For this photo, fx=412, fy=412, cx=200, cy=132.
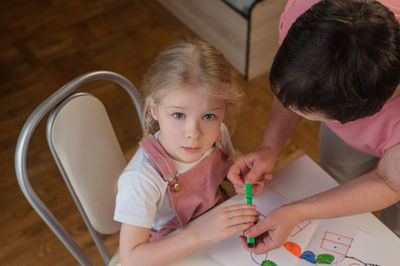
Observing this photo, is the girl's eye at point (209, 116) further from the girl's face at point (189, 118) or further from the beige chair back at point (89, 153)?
the beige chair back at point (89, 153)

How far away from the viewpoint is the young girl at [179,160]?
0.84 m

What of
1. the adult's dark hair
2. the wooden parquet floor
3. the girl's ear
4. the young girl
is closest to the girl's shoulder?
the young girl

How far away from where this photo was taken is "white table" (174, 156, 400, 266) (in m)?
0.87

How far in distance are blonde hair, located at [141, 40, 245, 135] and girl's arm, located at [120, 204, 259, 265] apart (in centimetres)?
25

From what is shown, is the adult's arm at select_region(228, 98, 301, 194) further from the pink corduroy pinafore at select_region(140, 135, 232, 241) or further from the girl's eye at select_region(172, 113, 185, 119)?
the girl's eye at select_region(172, 113, 185, 119)

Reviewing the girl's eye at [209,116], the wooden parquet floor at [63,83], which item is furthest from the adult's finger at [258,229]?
the wooden parquet floor at [63,83]

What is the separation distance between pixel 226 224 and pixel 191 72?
318 millimetres

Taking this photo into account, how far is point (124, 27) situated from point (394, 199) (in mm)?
2098

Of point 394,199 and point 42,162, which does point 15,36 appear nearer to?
point 42,162

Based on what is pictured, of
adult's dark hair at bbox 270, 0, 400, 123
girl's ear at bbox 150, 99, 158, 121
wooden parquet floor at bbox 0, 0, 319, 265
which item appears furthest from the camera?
wooden parquet floor at bbox 0, 0, 319, 265

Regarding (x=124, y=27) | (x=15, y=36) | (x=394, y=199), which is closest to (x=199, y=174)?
(x=394, y=199)

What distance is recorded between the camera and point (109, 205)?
106 cm

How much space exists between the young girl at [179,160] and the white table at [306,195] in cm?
5

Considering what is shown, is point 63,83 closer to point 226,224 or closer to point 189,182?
point 189,182
